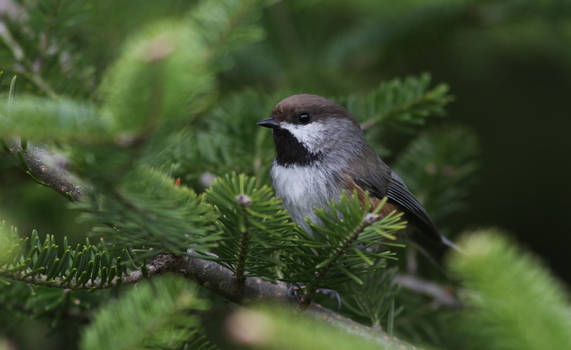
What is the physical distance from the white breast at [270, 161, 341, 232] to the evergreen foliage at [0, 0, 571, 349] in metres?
0.15

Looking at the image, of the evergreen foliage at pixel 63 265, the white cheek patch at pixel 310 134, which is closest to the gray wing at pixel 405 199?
the white cheek patch at pixel 310 134

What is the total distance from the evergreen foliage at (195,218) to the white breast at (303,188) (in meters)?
0.15

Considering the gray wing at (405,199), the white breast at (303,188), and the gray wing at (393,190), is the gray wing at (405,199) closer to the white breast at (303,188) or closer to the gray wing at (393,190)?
the gray wing at (393,190)

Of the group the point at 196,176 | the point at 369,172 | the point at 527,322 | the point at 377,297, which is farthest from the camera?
the point at 369,172

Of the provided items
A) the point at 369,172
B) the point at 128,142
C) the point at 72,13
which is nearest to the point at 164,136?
the point at 128,142

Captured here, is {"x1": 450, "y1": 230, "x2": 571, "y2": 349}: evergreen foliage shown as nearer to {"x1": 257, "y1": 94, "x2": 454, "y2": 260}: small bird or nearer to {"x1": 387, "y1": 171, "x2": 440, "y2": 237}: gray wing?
{"x1": 257, "y1": 94, "x2": 454, "y2": 260}: small bird

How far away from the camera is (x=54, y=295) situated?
1669 mm

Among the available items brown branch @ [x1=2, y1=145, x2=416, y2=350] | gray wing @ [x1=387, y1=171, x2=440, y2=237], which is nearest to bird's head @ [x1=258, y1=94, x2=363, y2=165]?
gray wing @ [x1=387, y1=171, x2=440, y2=237]

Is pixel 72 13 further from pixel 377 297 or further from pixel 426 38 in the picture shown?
pixel 426 38

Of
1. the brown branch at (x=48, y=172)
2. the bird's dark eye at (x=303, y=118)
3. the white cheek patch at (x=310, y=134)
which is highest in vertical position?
the bird's dark eye at (x=303, y=118)

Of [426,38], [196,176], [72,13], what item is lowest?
[196,176]

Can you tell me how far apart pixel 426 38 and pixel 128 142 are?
2.75m

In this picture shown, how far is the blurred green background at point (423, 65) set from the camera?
2.40m

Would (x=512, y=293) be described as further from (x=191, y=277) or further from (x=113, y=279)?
(x=113, y=279)
